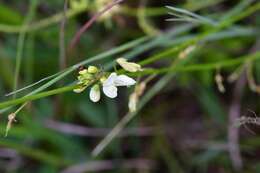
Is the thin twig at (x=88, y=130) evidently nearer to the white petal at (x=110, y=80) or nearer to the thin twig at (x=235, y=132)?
the thin twig at (x=235, y=132)

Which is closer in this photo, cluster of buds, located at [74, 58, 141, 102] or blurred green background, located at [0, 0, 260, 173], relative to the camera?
cluster of buds, located at [74, 58, 141, 102]

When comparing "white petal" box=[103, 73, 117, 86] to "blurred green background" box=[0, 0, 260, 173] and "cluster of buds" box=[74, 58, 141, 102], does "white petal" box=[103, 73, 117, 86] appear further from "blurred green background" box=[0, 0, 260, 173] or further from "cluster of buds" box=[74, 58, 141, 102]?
"blurred green background" box=[0, 0, 260, 173]

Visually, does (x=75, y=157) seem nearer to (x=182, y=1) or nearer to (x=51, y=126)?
(x=51, y=126)

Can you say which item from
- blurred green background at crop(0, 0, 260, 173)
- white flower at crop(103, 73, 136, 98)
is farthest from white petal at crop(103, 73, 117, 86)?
blurred green background at crop(0, 0, 260, 173)

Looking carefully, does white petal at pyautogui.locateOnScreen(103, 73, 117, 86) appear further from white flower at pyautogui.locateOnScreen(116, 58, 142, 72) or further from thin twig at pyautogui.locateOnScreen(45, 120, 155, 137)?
thin twig at pyautogui.locateOnScreen(45, 120, 155, 137)

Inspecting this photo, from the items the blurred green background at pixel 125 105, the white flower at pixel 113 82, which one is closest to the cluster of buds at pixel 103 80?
the white flower at pixel 113 82

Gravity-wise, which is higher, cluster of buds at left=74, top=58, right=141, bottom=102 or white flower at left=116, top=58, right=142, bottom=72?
white flower at left=116, top=58, right=142, bottom=72

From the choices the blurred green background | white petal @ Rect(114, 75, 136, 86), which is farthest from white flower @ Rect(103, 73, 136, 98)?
the blurred green background

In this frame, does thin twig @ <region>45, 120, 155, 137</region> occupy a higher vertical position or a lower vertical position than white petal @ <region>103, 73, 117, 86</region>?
higher

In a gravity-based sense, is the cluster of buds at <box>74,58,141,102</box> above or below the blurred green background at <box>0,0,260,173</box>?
below

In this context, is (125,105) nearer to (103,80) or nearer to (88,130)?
(88,130)

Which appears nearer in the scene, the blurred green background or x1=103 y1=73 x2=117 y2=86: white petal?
x1=103 y1=73 x2=117 y2=86: white petal

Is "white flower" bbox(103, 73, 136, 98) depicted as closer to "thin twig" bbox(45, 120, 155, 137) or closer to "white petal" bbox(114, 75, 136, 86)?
"white petal" bbox(114, 75, 136, 86)
